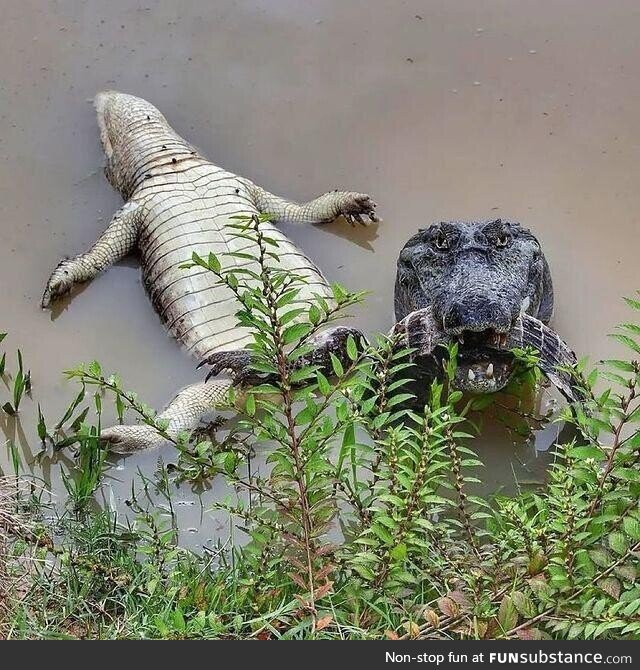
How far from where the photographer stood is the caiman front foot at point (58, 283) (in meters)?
4.65

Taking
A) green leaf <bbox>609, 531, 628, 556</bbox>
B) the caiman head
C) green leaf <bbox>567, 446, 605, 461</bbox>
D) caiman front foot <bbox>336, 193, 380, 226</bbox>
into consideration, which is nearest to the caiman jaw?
the caiman head

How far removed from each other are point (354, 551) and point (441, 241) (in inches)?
67.8

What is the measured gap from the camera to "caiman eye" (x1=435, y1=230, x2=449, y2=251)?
4.00 metres

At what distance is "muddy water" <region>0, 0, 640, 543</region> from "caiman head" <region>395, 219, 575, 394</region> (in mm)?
483

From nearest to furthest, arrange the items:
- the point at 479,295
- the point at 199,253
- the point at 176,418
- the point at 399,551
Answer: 1. the point at 399,551
2. the point at 479,295
3. the point at 176,418
4. the point at 199,253

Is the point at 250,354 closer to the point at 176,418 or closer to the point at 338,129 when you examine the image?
the point at 176,418

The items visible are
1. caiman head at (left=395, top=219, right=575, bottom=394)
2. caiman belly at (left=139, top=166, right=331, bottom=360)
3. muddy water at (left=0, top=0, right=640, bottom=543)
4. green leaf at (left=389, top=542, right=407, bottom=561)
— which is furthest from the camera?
muddy water at (left=0, top=0, right=640, bottom=543)

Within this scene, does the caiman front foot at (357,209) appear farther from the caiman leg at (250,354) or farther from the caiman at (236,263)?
the caiman leg at (250,354)

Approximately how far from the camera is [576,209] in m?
4.95

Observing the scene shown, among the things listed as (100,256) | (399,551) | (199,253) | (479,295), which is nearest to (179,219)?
(199,253)

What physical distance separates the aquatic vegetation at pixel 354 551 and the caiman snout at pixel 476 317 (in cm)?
21

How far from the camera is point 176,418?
3.97 metres

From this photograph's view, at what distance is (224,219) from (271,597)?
2.58 metres

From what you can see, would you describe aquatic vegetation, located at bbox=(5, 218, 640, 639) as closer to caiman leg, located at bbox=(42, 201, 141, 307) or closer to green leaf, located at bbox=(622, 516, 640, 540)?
green leaf, located at bbox=(622, 516, 640, 540)
